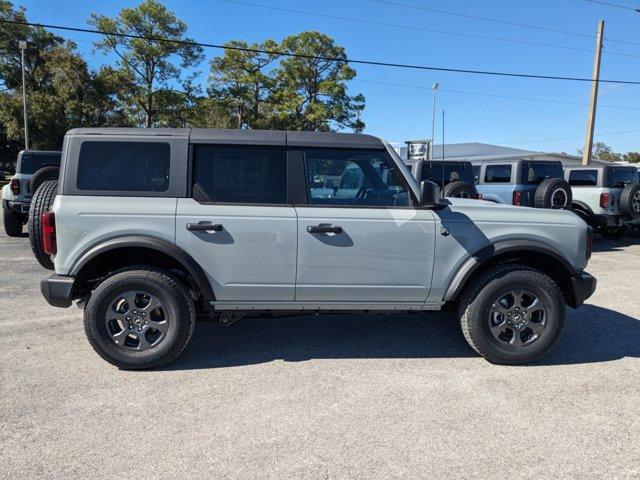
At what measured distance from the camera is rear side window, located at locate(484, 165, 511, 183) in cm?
1129

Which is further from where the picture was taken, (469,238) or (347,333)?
(347,333)

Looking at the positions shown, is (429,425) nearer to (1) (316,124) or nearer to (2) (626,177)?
(2) (626,177)

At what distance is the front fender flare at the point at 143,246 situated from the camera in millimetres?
3824

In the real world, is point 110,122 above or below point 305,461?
above

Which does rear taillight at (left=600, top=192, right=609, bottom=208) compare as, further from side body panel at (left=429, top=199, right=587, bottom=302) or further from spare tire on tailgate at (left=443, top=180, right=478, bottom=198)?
side body panel at (left=429, top=199, right=587, bottom=302)

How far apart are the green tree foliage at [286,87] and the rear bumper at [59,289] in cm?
3280

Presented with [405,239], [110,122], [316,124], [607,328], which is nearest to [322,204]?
[405,239]

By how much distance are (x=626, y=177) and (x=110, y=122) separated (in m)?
33.4

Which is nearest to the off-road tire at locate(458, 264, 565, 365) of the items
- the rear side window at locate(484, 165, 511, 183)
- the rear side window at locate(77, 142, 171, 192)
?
the rear side window at locate(77, 142, 171, 192)

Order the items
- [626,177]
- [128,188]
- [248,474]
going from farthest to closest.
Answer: [626,177] → [128,188] → [248,474]

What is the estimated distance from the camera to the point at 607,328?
5.18 metres

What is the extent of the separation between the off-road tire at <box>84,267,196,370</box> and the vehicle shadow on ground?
228 millimetres

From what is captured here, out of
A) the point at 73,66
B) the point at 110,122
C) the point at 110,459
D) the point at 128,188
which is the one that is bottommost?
the point at 110,459

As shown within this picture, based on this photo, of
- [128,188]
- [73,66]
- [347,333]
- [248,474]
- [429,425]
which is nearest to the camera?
[248,474]
